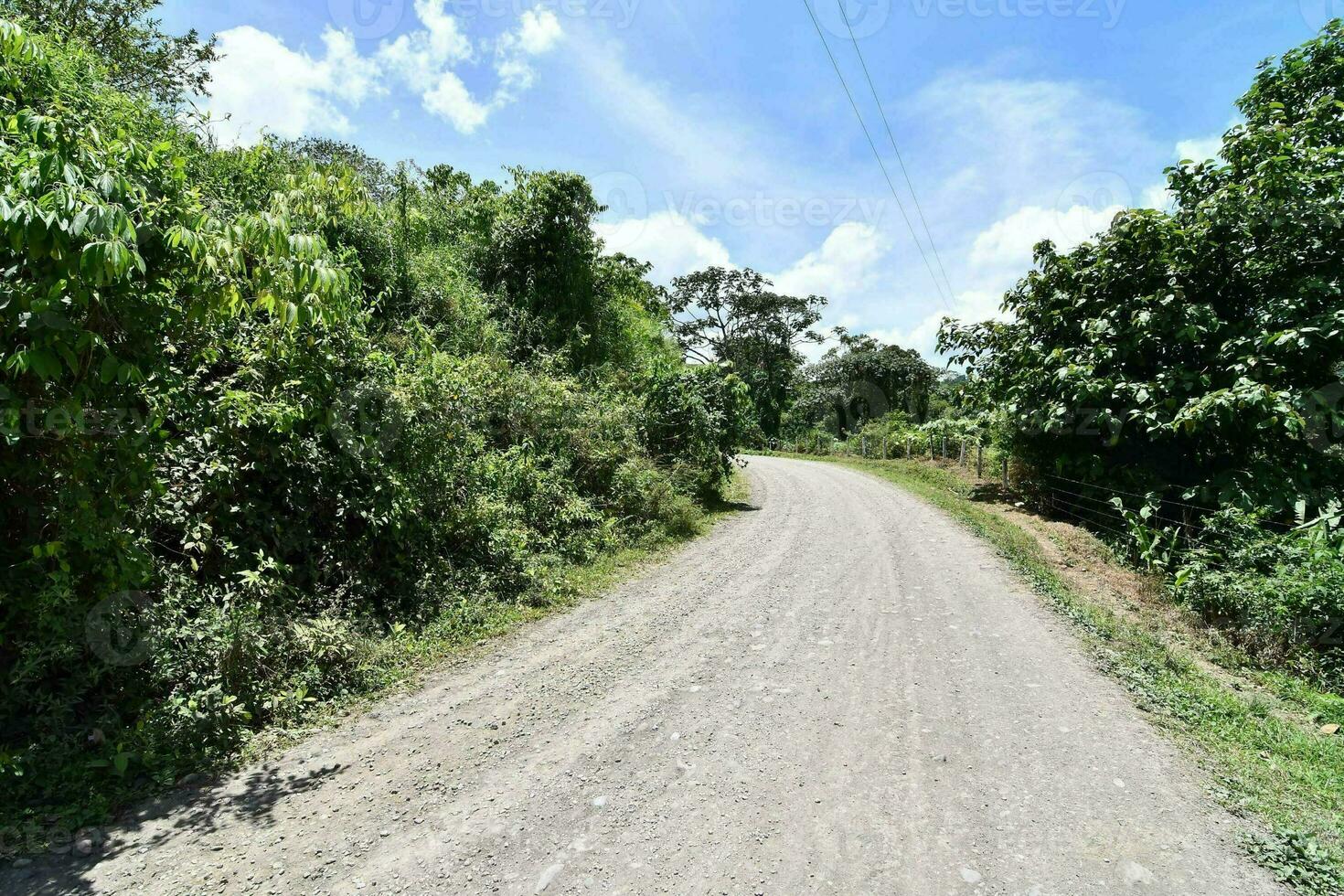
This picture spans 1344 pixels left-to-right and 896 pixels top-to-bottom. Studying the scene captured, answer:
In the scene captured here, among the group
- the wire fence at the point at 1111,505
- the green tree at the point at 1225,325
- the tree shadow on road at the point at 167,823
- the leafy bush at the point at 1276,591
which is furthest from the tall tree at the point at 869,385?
the tree shadow on road at the point at 167,823

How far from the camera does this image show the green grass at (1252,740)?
313 cm

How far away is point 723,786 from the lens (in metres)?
3.64

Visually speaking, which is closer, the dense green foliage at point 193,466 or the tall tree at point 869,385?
the dense green foliage at point 193,466

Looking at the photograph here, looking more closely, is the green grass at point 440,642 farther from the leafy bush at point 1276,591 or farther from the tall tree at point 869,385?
the tall tree at point 869,385

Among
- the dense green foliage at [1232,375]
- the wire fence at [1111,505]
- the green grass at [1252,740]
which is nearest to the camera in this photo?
the green grass at [1252,740]

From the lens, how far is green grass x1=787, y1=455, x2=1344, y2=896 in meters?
3.13

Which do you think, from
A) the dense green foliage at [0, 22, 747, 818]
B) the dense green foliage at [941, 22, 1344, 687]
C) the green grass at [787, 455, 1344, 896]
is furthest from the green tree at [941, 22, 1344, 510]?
the dense green foliage at [0, 22, 747, 818]

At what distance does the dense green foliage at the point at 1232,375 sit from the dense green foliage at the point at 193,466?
747 centimetres

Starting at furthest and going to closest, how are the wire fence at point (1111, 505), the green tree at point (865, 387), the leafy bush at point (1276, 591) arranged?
1. the green tree at point (865, 387)
2. the wire fence at point (1111, 505)
3. the leafy bush at point (1276, 591)

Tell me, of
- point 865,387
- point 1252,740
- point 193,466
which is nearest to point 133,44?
point 193,466

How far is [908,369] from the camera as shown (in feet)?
124

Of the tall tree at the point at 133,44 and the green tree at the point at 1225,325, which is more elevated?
the tall tree at the point at 133,44

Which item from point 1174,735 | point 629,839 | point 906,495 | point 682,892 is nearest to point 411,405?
point 629,839

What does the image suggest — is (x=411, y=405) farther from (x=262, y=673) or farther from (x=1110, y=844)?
(x=1110, y=844)
